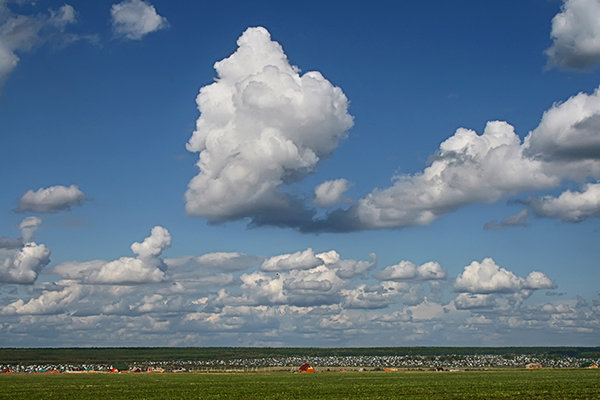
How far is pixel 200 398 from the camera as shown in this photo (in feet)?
260

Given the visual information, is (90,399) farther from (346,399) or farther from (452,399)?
(452,399)

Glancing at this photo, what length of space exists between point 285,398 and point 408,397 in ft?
45.4

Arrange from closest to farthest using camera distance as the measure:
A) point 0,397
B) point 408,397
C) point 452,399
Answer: point 452,399, point 408,397, point 0,397

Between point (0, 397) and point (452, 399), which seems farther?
point (0, 397)


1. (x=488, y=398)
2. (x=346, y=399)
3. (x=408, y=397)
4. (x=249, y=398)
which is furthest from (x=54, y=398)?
(x=488, y=398)

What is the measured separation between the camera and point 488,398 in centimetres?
7462

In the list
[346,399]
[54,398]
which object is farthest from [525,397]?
[54,398]

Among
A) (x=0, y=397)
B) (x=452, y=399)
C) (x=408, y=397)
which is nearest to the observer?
(x=452, y=399)

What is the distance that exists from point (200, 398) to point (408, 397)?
23886 millimetres

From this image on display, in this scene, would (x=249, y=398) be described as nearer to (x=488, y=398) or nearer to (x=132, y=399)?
(x=132, y=399)

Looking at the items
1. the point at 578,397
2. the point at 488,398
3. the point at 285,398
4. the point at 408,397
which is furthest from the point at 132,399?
the point at 578,397

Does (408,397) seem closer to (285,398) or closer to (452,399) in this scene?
(452,399)

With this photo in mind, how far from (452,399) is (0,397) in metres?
54.7

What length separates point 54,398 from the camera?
8138 centimetres
